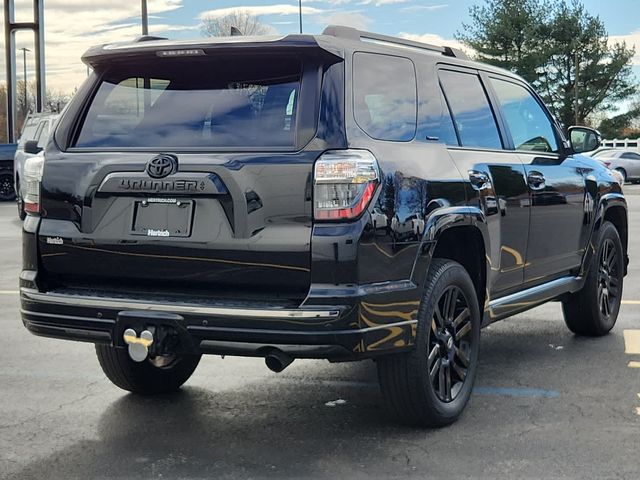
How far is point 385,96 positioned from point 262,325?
124 centimetres

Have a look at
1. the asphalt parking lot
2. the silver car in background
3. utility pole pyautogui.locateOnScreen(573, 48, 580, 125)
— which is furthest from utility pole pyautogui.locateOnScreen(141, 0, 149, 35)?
utility pole pyautogui.locateOnScreen(573, 48, 580, 125)

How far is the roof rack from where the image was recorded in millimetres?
4297

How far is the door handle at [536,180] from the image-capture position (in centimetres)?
559

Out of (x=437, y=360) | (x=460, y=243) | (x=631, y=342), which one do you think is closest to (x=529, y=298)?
(x=460, y=243)

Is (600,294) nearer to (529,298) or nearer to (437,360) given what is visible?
(529,298)

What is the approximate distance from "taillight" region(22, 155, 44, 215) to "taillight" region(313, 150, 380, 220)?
1372 mm

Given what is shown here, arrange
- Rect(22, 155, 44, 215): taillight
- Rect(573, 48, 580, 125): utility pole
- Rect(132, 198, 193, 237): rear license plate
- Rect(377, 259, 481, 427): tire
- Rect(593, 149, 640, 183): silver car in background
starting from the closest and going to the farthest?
Rect(132, 198, 193, 237): rear license plate → Rect(377, 259, 481, 427): tire → Rect(22, 155, 44, 215): taillight → Rect(593, 149, 640, 183): silver car in background → Rect(573, 48, 580, 125): utility pole

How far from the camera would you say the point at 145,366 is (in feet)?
17.1

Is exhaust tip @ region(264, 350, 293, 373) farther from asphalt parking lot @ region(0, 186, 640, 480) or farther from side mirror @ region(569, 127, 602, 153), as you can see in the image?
side mirror @ region(569, 127, 602, 153)

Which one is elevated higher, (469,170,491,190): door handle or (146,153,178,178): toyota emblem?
(146,153,178,178): toyota emblem

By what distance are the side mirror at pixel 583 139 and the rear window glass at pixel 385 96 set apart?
2302 mm

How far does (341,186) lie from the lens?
155 inches

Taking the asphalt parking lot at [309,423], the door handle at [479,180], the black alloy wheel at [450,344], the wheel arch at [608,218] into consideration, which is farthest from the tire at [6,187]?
the black alloy wheel at [450,344]

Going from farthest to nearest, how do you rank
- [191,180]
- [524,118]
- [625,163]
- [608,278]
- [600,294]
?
[625,163] < [608,278] < [600,294] < [524,118] < [191,180]
